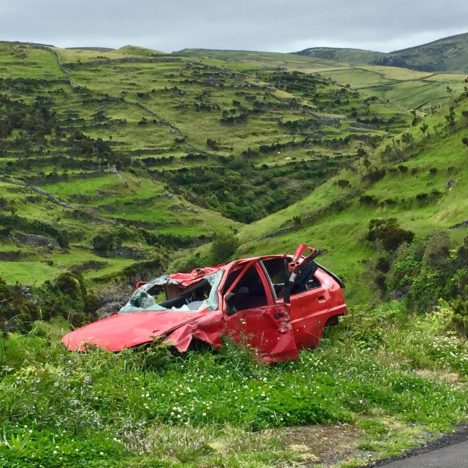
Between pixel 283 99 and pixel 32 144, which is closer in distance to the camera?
pixel 32 144

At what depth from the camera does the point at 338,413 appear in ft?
27.7

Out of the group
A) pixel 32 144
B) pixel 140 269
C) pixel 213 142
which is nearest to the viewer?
pixel 140 269

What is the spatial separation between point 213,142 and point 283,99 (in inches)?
1316

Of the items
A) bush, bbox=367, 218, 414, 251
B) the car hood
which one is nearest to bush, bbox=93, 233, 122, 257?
bush, bbox=367, 218, 414, 251

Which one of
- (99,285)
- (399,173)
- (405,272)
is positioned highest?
(399,173)

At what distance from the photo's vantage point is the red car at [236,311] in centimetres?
979

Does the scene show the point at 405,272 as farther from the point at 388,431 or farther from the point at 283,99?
the point at 283,99

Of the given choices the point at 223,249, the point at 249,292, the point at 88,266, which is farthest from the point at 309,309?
the point at 88,266

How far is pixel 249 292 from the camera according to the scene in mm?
11594

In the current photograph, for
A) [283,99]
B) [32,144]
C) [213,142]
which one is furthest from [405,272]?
[283,99]

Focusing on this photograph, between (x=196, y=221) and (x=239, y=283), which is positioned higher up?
(x=239, y=283)

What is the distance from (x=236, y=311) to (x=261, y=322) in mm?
408

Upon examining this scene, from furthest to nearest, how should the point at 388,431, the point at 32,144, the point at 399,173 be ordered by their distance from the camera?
the point at 32,144
the point at 399,173
the point at 388,431

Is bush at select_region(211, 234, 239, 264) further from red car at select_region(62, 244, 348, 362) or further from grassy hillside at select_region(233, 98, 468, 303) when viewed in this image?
red car at select_region(62, 244, 348, 362)
